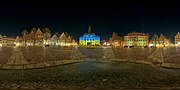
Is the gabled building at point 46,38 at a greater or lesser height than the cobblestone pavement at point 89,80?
greater

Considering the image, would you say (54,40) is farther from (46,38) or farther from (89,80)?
(89,80)

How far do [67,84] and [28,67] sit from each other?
23.3 feet

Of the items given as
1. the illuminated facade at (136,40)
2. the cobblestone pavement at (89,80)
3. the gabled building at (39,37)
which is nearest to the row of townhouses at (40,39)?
the gabled building at (39,37)

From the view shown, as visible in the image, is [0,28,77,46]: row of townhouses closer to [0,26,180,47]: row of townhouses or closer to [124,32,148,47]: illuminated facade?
[0,26,180,47]: row of townhouses

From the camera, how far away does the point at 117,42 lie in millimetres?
167500

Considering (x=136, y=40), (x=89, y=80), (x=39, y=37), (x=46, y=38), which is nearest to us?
(x=89, y=80)

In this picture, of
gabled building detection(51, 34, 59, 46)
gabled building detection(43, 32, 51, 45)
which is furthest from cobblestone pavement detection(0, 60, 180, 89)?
gabled building detection(51, 34, 59, 46)

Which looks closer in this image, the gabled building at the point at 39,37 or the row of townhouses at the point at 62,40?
the row of townhouses at the point at 62,40

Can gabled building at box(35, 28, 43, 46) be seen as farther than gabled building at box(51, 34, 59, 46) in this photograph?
No

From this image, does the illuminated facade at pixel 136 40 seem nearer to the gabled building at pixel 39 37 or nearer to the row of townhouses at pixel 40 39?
the row of townhouses at pixel 40 39

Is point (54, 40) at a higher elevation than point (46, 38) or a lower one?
lower

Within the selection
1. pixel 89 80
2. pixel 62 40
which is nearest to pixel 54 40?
pixel 62 40

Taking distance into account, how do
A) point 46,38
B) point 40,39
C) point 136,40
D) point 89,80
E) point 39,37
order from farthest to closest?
point 136,40 < point 46,38 < point 40,39 < point 39,37 < point 89,80

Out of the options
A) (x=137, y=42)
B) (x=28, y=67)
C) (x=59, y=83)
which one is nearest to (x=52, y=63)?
(x=28, y=67)
